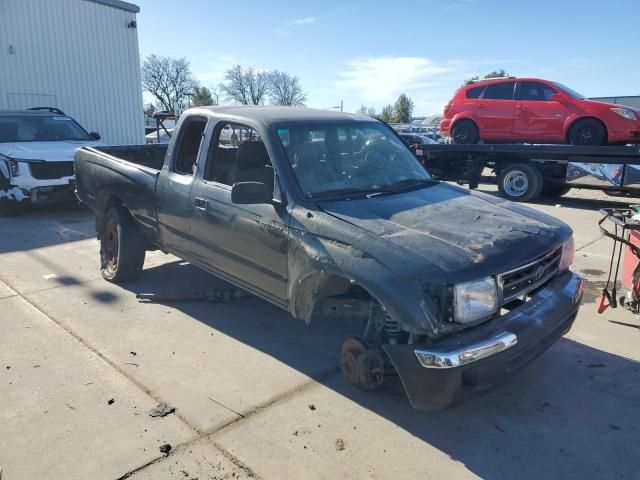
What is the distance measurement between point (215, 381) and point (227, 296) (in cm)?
147

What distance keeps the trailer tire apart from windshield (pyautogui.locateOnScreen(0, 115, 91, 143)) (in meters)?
9.11

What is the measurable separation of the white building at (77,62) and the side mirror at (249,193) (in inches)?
578

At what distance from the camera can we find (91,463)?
2.68 metres

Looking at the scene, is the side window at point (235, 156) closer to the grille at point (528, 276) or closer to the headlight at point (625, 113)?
the grille at point (528, 276)

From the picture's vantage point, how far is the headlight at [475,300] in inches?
104

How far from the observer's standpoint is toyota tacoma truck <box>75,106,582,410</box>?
2.68 m

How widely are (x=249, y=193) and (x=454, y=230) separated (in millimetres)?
1337

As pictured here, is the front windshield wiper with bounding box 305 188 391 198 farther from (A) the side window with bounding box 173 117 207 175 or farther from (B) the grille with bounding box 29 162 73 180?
(B) the grille with bounding box 29 162 73 180

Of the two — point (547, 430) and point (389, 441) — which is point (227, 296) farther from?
point (547, 430)

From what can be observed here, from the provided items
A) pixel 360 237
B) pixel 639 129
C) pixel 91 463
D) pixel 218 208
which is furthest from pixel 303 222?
pixel 639 129

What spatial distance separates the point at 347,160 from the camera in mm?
3910

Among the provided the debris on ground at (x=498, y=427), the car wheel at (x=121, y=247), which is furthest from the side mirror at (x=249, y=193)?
the car wheel at (x=121, y=247)

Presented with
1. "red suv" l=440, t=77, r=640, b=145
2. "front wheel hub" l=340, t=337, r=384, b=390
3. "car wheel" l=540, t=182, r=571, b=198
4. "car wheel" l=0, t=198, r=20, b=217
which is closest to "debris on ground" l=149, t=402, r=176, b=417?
"front wheel hub" l=340, t=337, r=384, b=390

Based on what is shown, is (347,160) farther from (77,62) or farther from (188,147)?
(77,62)
